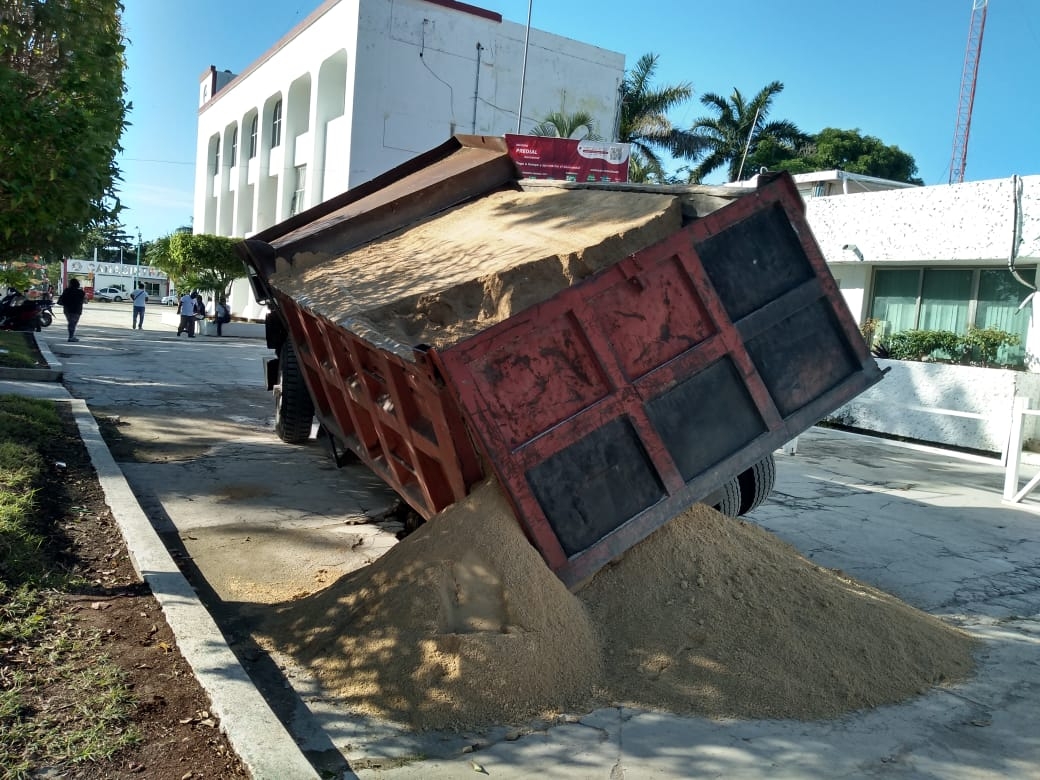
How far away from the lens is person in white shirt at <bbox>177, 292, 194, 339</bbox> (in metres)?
27.8

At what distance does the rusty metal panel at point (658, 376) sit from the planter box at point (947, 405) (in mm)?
7998

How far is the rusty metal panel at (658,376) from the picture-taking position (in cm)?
413

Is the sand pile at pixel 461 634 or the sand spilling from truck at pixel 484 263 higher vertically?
the sand spilling from truck at pixel 484 263

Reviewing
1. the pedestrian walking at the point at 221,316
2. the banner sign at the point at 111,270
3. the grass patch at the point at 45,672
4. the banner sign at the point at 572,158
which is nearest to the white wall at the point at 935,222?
the banner sign at the point at 572,158

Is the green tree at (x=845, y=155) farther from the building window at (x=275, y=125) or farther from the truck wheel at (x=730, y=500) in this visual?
the truck wheel at (x=730, y=500)

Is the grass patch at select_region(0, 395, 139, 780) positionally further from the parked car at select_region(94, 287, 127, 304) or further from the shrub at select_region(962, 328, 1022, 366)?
the parked car at select_region(94, 287, 127, 304)

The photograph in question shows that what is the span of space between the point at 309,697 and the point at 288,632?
→ 25.8 inches

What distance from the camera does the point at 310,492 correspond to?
7.88 m

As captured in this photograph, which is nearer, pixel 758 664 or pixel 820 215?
pixel 758 664

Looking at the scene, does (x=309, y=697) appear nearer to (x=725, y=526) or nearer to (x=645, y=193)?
(x=725, y=526)

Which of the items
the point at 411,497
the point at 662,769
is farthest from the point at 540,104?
the point at 662,769

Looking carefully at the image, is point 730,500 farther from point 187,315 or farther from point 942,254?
point 187,315

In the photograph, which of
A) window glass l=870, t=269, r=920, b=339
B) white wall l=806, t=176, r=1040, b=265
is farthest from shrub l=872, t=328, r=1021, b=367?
white wall l=806, t=176, r=1040, b=265

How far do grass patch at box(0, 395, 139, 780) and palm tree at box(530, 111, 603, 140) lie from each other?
25567mm
